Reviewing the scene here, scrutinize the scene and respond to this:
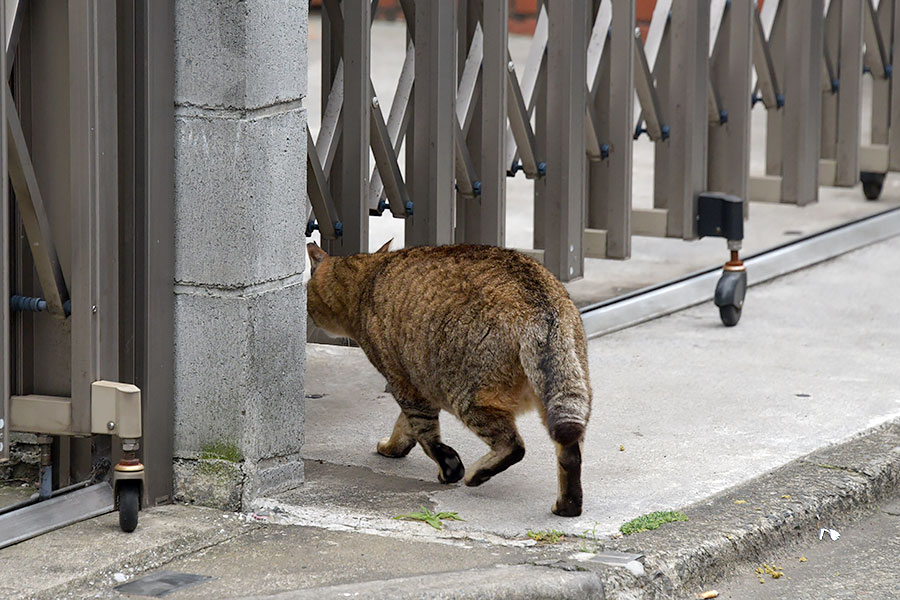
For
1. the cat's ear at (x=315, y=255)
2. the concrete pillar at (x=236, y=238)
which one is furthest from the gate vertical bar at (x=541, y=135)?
the concrete pillar at (x=236, y=238)

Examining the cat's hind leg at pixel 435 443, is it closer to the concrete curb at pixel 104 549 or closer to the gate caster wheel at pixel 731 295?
the concrete curb at pixel 104 549

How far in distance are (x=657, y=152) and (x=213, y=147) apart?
367 cm

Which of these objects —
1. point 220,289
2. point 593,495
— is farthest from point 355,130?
point 593,495

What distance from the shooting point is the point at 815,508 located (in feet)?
16.2

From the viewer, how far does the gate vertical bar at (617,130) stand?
23.8 ft

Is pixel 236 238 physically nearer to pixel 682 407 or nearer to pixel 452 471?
pixel 452 471

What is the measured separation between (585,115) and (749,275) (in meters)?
1.64

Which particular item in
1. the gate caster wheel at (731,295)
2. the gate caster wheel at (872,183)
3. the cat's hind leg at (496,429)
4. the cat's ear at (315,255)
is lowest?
the cat's hind leg at (496,429)

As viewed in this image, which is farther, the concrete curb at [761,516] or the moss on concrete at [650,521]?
the moss on concrete at [650,521]

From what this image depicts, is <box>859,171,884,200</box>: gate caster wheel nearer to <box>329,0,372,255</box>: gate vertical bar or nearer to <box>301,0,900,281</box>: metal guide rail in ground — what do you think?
<box>301,0,900,281</box>: metal guide rail in ground

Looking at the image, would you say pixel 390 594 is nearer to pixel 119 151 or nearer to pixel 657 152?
pixel 119 151

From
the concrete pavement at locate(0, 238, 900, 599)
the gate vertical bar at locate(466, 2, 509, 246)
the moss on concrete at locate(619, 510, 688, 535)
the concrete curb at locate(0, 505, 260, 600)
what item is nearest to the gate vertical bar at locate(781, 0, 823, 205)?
the concrete pavement at locate(0, 238, 900, 599)

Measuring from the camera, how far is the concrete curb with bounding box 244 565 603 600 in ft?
13.3

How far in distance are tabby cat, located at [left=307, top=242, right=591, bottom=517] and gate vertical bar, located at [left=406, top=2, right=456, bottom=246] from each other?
86 cm
